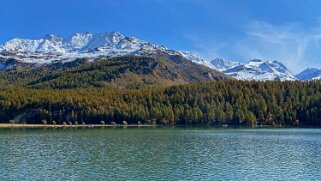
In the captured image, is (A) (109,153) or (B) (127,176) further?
(A) (109,153)

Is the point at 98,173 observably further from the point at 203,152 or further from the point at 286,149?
the point at 286,149

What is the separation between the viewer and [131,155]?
276ft

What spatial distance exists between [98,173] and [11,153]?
3148cm

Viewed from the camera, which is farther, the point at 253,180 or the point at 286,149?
the point at 286,149

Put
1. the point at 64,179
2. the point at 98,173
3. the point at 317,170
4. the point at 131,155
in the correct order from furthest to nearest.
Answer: the point at 131,155
the point at 317,170
the point at 98,173
the point at 64,179

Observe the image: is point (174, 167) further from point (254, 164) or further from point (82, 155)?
point (82, 155)

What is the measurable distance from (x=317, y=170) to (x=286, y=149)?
31.4 m

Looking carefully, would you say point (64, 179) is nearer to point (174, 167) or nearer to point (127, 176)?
point (127, 176)

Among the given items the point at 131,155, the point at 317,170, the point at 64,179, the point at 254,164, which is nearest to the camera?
the point at 64,179

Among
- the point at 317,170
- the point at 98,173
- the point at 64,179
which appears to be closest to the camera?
the point at 64,179

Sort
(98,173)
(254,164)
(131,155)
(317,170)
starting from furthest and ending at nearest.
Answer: (131,155) < (254,164) < (317,170) < (98,173)

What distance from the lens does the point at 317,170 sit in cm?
6769

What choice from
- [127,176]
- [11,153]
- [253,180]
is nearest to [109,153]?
[11,153]

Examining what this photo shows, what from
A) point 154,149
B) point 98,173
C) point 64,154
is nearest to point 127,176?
point 98,173
